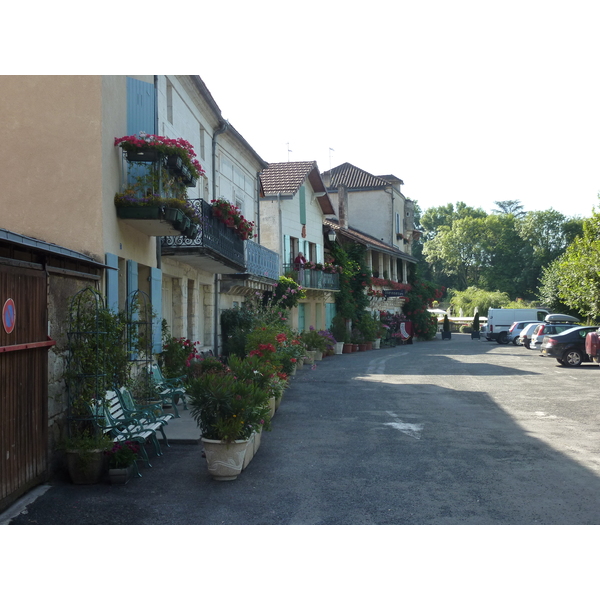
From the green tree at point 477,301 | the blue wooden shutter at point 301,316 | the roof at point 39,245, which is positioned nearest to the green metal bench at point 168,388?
the roof at point 39,245

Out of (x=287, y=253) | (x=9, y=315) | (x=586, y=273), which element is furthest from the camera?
(x=586, y=273)

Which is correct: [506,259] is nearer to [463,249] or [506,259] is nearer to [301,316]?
[463,249]

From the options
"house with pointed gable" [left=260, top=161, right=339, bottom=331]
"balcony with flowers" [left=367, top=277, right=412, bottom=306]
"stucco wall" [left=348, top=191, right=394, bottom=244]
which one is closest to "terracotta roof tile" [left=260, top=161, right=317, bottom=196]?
"house with pointed gable" [left=260, top=161, right=339, bottom=331]

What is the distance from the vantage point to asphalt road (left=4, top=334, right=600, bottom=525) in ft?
20.0

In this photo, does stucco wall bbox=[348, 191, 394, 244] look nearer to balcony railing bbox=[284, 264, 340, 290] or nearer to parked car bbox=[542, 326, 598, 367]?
balcony railing bbox=[284, 264, 340, 290]

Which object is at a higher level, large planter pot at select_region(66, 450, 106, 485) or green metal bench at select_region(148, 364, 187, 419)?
green metal bench at select_region(148, 364, 187, 419)

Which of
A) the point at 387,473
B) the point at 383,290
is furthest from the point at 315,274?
the point at 387,473

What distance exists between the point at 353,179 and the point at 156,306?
35.1m

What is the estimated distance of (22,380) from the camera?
6719 millimetres

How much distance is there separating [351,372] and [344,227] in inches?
734

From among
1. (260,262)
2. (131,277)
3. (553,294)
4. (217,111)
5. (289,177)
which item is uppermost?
(289,177)

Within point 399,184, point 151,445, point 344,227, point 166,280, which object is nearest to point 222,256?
point 166,280

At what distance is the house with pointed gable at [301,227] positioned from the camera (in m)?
26.3

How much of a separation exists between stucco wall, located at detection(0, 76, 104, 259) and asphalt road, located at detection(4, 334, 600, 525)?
11.4 ft
